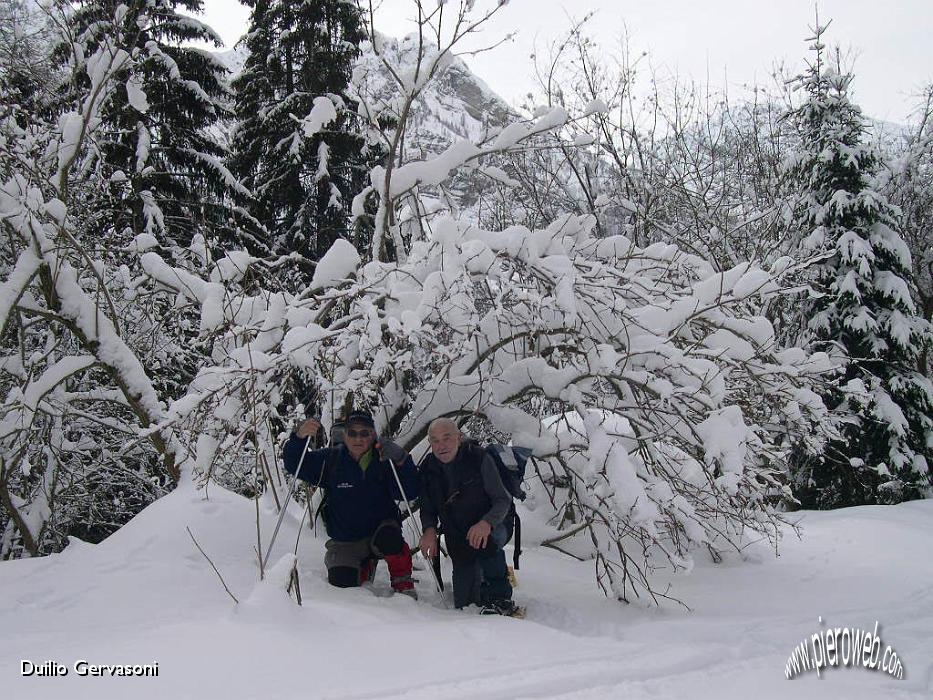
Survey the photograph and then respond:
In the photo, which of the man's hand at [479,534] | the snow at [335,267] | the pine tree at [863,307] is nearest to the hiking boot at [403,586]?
the man's hand at [479,534]

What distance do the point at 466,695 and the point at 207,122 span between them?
1215cm

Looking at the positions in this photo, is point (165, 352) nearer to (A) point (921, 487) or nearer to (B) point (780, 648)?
(B) point (780, 648)

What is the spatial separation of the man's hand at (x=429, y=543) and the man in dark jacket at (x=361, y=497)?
0.24 metres

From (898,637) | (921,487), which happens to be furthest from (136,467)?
(921,487)

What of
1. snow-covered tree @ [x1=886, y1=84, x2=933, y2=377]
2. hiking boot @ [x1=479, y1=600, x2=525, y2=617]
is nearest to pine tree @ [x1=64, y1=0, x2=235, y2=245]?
hiking boot @ [x1=479, y1=600, x2=525, y2=617]

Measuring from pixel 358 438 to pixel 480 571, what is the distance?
4.06 feet

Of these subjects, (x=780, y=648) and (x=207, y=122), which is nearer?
(x=780, y=648)

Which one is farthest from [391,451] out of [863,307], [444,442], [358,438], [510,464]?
[863,307]

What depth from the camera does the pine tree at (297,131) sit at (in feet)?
41.2

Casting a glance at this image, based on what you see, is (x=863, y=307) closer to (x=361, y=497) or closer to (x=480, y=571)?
(x=480, y=571)

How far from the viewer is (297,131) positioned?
12.4 m

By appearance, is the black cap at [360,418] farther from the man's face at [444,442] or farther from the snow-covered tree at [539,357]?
the man's face at [444,442]

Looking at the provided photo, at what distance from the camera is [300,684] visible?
8.99ft

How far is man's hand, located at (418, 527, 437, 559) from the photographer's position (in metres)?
4.41
